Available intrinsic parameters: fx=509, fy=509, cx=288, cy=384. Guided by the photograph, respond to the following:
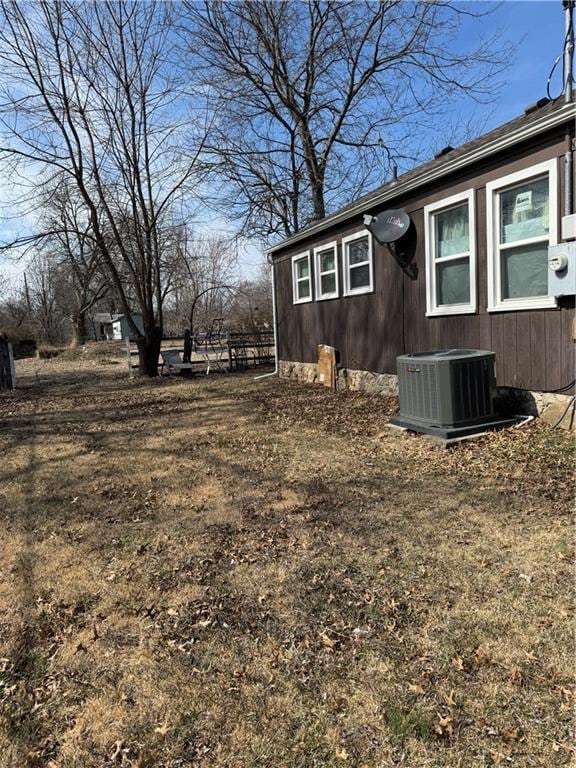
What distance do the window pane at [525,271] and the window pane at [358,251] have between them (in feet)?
11.1

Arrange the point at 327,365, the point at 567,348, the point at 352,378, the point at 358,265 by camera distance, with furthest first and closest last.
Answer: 1. the point at 327,365
2. the point at 352,378
3. the point at 358,265
4. the point at 567,348

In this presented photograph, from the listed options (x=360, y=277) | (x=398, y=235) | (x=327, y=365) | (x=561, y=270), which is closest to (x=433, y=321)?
(x=398, y=235)

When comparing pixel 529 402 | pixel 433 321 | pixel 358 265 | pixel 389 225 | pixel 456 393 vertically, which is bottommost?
pixel 529 402

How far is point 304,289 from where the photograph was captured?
37.4 ft

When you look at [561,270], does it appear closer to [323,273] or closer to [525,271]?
[525,271]

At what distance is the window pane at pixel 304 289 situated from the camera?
11.2 m

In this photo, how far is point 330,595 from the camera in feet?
8.84

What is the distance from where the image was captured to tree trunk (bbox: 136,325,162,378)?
1396 centimetres

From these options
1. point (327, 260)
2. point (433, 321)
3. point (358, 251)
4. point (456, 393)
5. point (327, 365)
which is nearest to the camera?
point (456, 393)

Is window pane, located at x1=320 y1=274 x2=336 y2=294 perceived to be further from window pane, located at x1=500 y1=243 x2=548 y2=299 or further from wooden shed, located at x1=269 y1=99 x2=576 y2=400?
window pane, located at x1=500 y1=243 x2=548 y2=299

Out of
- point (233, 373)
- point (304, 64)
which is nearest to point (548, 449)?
point (233, 373)

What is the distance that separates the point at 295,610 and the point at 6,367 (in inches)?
492

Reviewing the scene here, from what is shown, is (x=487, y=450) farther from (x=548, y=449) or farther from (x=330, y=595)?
(x=330, y=595)

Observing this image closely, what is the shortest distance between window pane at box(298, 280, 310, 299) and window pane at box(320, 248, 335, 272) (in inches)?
32.3
